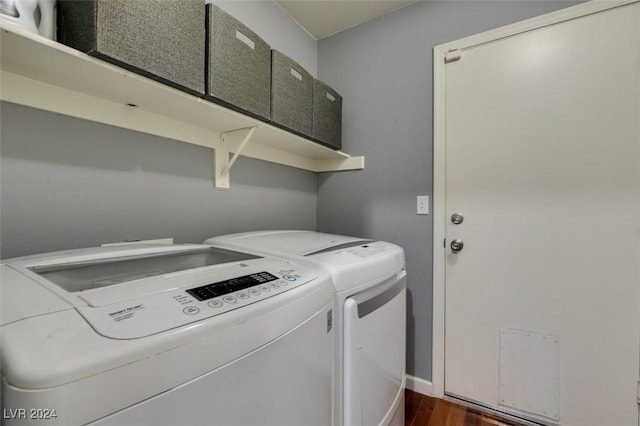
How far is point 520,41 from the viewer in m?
1.38

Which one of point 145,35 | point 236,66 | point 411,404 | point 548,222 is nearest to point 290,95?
point 236,66

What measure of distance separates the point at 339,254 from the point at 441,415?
3.98 ft

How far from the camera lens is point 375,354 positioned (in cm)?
94

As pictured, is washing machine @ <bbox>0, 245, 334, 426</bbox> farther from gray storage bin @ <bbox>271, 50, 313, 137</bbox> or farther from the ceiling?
the ceiling

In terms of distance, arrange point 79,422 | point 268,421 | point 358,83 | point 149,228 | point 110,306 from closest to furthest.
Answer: point 79,422, point 110,306, point 268,421, point 149,228, point 358,83

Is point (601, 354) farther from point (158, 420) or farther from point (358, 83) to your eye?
point (358, 83)

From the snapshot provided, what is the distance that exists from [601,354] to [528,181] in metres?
0.84

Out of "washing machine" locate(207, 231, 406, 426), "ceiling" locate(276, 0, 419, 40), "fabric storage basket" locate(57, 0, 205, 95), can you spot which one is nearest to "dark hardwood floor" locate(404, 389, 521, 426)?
"washing machine" locate(207, 231, 406, 426)

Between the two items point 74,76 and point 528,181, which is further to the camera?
point 528,181

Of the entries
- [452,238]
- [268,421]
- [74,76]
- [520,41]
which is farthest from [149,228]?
[520,41]

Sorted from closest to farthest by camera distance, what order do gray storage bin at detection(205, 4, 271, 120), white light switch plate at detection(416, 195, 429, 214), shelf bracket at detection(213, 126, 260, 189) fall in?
gray storage bin at detection(205, 4, 271, 120) < shelf bracket at detection(213, 126, 260, 189) < white light switch plate at detection(416, 195, 429, 214)

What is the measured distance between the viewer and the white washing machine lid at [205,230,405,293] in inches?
31.9

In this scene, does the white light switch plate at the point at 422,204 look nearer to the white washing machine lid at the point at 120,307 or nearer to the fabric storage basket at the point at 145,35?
the white washing machine lid at the point at 120,307

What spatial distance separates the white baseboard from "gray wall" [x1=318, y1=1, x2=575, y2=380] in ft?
0.11
